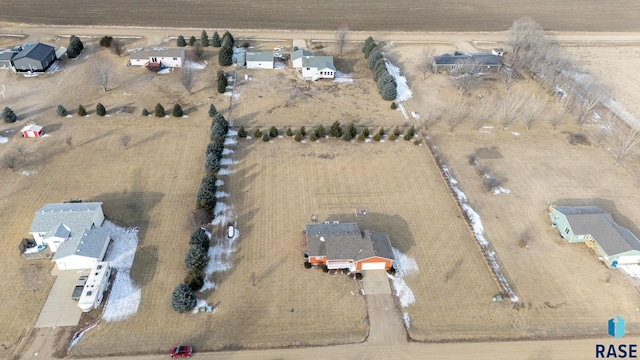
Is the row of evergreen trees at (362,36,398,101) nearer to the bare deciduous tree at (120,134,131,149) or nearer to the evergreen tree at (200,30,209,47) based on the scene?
the evergreen tree at (200,30,209,47)

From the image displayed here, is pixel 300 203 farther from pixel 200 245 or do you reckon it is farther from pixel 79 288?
pixel 79 288

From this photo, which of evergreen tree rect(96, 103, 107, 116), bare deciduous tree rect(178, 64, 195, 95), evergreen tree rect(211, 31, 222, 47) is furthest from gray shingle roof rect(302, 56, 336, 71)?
evergreen tree rect(96, 103, 107, 116)

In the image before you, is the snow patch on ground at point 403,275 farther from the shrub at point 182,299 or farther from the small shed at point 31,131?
the small shed at point 31,131

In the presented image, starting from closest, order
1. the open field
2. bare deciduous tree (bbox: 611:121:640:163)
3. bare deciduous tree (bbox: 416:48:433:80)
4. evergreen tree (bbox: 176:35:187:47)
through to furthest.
Answer: bare deciduous tree (bbox: 611:121:640:163) → bare deciduous tree (bbox: 416:48:433:80) → evergreen tree (bbox: 176:35:187:47) → the open field

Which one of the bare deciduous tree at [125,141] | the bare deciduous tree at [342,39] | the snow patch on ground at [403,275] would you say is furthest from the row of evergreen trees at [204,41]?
the snow patch on ground at [403,275]

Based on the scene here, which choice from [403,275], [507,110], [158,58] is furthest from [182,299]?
[507,110]

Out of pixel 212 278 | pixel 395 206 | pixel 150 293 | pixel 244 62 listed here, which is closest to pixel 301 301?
pixel 212 278
